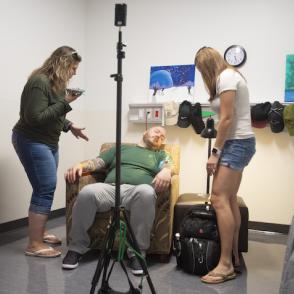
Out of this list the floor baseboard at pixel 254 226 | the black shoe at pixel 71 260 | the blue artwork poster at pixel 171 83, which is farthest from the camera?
the blue artwork poster at pixel 171 83

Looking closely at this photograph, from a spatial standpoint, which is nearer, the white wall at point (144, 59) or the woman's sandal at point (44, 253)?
the woman's sandal at point (44, 253)

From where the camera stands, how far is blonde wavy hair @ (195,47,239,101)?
1.95 metres

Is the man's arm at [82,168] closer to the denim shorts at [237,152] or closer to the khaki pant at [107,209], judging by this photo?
the khaki pant at [107,209]

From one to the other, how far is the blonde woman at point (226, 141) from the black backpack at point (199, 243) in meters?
0.06

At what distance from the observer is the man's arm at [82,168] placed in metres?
2.30

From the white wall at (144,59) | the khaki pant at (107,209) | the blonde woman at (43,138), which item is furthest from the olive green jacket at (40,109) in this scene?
the white wall at (144,59)

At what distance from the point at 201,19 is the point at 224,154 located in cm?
177

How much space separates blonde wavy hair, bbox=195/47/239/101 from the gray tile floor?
106 centimetres

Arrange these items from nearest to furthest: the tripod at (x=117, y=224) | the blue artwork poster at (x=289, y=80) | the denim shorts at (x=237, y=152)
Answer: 1. the tripod at (x=117, y=224)
2. the denim shorts at (x=237, y=152)
3. the blue artwork poster at (x=289, y=80)

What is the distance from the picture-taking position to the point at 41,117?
6.91 ft

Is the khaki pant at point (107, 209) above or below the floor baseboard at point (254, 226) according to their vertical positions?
above

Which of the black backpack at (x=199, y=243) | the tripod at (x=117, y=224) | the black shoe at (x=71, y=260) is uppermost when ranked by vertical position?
the tripod at (x=117, y=224)

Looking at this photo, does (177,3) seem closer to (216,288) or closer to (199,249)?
(199,249)

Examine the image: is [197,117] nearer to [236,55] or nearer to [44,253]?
[236,55]
